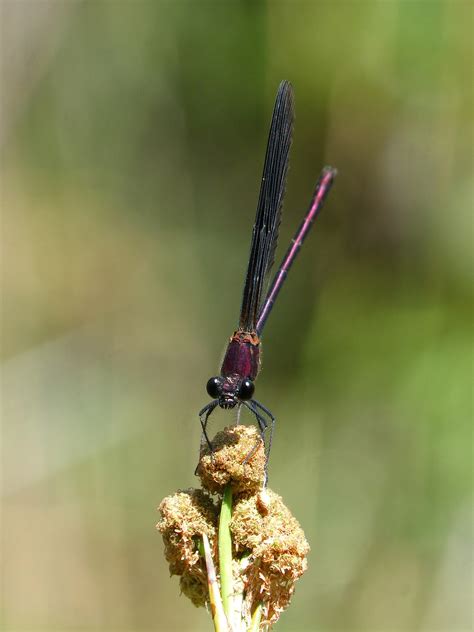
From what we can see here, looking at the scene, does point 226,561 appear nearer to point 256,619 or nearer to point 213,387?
point 256,619

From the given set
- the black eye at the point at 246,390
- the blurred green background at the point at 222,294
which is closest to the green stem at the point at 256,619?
the black eye at the point at 246,390

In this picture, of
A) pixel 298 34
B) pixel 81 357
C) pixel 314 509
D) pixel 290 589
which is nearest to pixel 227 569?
pixel 290 589

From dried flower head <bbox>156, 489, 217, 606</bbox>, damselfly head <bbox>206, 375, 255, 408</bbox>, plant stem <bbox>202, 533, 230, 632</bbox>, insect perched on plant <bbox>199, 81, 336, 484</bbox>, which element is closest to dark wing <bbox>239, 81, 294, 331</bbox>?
→ insect perched on plant <bbox>199, 81, 336, 484</bbox>

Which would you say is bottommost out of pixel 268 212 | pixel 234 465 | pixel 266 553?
pixel 266 553

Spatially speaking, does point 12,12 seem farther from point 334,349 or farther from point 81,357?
point 334,349

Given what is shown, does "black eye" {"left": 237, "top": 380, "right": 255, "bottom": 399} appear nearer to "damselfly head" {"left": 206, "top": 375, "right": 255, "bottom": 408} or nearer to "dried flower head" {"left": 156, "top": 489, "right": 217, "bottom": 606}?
"damselfly head" {"left": 206, "top": 375, "right": 255, "bottom": 408}

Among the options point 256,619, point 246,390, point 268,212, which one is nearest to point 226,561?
point 256,619
